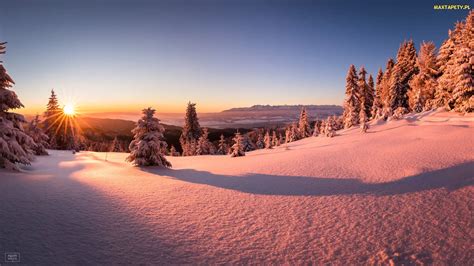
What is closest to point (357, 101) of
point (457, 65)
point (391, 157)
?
point (457, 65)

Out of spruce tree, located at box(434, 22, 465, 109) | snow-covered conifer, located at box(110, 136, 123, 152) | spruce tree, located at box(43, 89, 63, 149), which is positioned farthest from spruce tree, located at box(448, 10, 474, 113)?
snow-covered conifer, located at box(110, 136, 123, 152)

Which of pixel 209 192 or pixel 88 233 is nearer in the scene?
pixel 88 233

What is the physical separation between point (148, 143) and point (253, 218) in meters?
13.2

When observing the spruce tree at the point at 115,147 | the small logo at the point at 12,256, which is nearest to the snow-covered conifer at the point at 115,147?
the spruce tree at the point at 115,147

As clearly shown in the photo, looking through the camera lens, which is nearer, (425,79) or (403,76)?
(425,79)

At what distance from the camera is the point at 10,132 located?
13477 mm

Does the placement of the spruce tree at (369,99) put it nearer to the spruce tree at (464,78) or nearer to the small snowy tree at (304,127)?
the small snowy tree at (304,127)

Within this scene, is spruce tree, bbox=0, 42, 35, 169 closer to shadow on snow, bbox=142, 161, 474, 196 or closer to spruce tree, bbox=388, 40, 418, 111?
shadow on snow, bbox=142, 161, 474, 196

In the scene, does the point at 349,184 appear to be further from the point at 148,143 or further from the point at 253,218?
the point at 148,143

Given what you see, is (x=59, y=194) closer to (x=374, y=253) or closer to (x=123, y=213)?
(x=123, y=213)

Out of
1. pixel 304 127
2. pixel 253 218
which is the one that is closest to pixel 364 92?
pixel 304 127

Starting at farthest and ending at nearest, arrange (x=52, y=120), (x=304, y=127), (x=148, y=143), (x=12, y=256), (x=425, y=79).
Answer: (x=304, y=127) < (x=52, y=120) < (x=425, y=79) < (x=148, y=143) < (x=12, y=256)

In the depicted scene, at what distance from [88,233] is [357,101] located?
54.6 metres

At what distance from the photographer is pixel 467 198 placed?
821 centimetres
